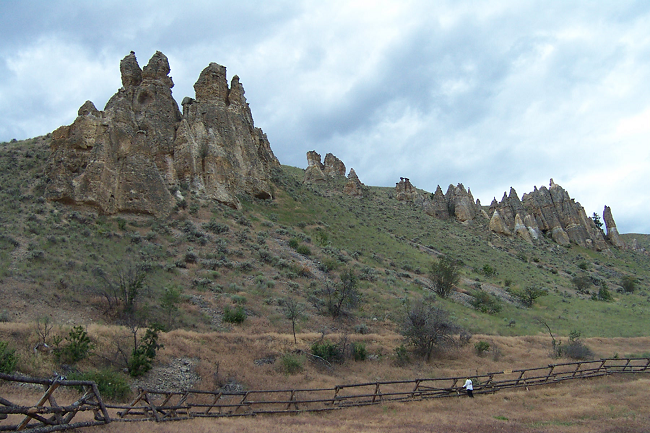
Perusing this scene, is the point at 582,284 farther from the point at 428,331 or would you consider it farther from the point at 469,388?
the point at 469,388

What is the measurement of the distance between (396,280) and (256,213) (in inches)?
607

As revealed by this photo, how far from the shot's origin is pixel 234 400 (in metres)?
13.1

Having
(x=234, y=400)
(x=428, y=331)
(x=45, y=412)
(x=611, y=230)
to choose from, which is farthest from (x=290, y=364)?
(x=611, y=230)

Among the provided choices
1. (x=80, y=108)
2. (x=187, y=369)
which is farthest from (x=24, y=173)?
(x=187, y=369)

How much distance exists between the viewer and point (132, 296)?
17.4 meters

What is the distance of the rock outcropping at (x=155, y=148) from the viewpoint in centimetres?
2602

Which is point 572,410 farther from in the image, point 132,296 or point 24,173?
point 24,173

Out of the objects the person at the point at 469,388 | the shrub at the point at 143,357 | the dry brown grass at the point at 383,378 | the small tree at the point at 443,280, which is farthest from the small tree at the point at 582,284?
the shrub at the point at 143,357

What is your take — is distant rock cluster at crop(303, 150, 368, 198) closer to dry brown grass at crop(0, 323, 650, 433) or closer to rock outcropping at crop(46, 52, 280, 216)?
rock outcropping at crop(46, 52, 280, 216)

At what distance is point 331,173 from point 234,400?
72.1 meters

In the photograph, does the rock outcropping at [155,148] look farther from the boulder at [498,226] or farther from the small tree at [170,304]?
the boulder at [498,226]

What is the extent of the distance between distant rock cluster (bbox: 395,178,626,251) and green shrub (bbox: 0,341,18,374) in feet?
234

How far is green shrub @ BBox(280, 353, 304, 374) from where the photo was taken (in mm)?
16188

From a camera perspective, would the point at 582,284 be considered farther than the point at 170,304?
Yes
